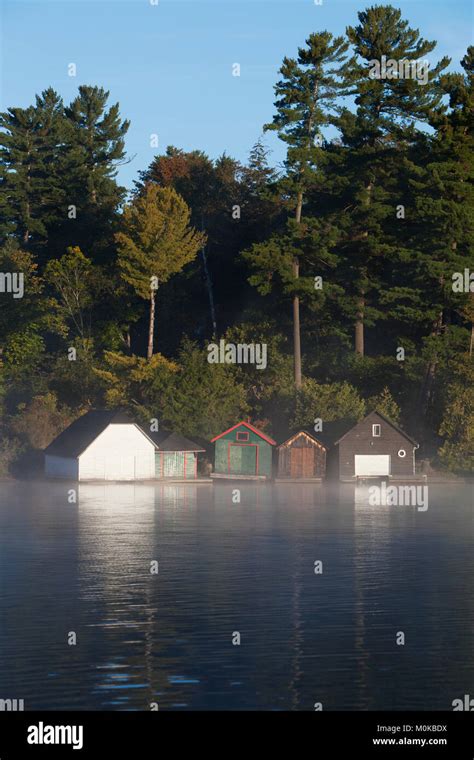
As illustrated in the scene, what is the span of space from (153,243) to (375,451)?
1176 inches

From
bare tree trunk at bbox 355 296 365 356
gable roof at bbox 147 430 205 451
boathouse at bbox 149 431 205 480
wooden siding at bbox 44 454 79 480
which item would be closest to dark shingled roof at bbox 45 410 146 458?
wooden siding at bbox 44 454 79 480

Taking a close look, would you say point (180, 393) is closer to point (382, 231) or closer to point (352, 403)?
point (352, 403)

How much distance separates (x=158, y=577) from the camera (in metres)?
59.0

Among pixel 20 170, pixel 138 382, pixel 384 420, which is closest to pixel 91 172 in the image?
pixel 20 170

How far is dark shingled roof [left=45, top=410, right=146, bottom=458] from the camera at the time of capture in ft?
348

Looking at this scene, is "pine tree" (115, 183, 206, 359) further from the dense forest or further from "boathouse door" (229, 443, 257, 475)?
"boathouse door" (229, 443, 257, 475)

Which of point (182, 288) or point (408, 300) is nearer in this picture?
point (408, 300)

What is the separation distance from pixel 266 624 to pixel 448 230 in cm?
6405

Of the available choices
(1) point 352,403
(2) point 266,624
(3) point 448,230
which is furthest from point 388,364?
(2) point 266,624

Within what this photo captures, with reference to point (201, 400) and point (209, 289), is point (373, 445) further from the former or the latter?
point (209, 289)

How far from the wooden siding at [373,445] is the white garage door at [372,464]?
11.7 inches

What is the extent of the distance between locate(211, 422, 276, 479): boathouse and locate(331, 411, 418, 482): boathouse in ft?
20.9

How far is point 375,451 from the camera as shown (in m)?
106
